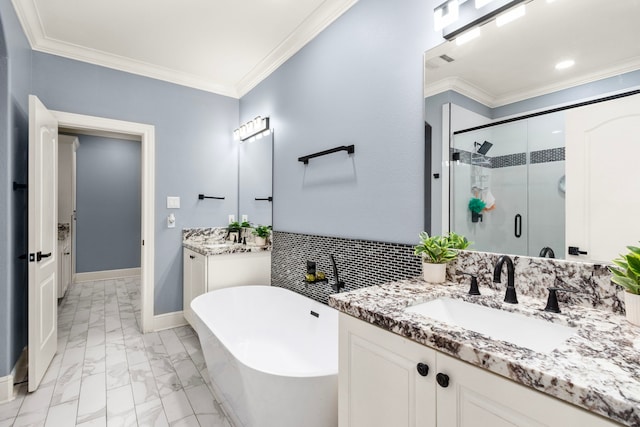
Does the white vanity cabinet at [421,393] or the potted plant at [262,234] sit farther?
the potted plant at [262,234]

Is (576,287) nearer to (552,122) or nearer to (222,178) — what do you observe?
(552,122)

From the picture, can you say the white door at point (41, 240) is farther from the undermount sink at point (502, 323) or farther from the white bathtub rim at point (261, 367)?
the undermount sink at point (502, 323)

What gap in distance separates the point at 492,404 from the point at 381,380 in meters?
0.35

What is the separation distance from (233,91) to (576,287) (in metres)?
3.63

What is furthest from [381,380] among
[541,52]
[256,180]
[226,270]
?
[256,180]

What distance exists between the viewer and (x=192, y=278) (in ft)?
10.00

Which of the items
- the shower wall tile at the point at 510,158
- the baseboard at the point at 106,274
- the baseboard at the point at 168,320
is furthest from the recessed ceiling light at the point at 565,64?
the baseboard at the point at 106,274

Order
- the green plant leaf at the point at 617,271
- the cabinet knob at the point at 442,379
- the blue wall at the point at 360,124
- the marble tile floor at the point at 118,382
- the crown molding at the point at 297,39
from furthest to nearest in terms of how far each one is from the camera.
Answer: the crown molding at the point at 297,39, the marble tile floor at the point at 118,382, the blue wall at the point at 360,124, the green plant leaf at the point at 617,271, the cabinet knob at the point at 442,379

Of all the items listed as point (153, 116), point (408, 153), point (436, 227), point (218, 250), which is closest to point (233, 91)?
point (153, 116)

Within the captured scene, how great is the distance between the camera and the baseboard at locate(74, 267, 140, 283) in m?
5.07

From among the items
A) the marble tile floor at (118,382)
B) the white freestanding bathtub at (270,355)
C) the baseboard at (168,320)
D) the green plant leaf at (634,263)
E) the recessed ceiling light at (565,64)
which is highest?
the recessed ceiling light at (565,64)

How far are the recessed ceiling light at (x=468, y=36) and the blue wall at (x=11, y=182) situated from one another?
102 inches

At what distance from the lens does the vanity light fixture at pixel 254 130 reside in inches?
118

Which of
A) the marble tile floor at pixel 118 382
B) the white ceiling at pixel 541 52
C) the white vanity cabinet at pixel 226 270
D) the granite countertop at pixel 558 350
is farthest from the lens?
the white vanity cabinet at pixel 226 270
